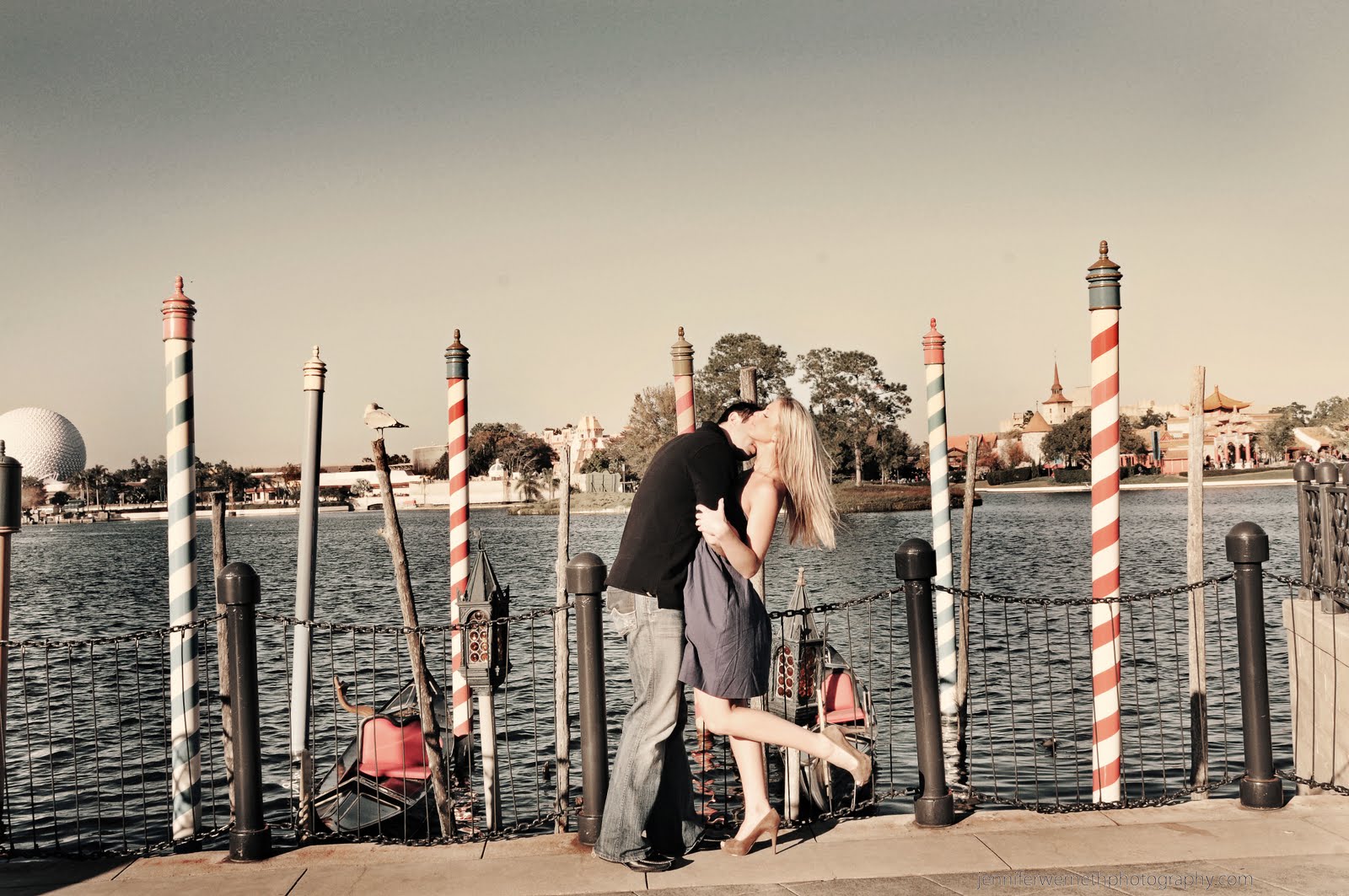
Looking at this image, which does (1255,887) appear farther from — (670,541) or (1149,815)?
(670,541)

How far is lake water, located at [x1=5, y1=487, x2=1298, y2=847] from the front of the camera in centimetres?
1266

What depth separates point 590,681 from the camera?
5703 millimetres

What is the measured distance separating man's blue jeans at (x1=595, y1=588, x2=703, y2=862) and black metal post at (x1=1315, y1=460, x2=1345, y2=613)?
379cm

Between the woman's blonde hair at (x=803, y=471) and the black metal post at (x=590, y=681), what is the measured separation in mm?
1021

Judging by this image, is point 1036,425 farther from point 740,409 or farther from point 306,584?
point 740,409

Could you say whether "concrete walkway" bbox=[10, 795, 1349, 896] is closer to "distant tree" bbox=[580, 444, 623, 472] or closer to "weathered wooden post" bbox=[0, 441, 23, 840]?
"weathered wooden post" bbox=[0, 441, 23, 840]

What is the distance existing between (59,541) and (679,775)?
126 metres

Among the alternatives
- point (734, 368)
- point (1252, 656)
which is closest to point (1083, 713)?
point (1252, 656)

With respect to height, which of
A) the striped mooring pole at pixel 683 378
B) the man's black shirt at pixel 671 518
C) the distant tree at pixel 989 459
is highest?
the distant tree at pixel 989 459

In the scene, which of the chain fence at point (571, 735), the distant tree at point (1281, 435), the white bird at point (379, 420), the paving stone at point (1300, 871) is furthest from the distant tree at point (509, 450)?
the paving stone at point (1300, 871)

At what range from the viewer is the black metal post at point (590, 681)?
5652 millimetres

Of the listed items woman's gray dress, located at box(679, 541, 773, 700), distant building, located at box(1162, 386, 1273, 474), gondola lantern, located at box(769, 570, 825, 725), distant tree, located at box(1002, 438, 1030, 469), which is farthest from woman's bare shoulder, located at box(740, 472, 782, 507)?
distant tree, located at box(1002, 438, 1030, 469)

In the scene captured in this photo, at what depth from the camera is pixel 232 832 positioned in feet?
18.2

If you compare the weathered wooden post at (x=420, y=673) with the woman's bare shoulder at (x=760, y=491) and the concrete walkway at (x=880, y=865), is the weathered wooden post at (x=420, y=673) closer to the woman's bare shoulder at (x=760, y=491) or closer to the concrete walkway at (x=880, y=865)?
the concrete walkway at (x=880, y=865)
